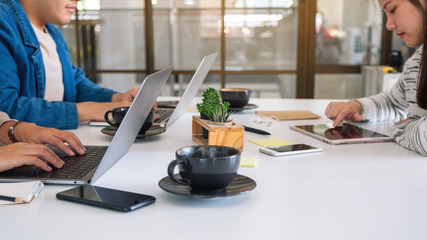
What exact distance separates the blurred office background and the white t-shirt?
239 cm

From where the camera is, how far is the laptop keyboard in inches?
33.0

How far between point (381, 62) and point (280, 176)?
3.58 metres

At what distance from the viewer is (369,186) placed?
81 centimetres

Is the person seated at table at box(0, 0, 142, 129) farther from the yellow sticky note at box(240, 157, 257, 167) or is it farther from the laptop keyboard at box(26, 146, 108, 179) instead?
the yellow sticky note at box(240, 157, 257, 167)

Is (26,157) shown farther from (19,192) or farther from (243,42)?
(243,42)

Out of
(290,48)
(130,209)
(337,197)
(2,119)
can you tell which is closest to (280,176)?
(337,197)

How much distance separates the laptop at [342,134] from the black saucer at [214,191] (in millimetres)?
489

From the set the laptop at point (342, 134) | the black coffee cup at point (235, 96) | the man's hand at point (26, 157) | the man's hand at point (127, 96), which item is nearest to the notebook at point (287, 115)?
the black coffee cup at point (235, 96)

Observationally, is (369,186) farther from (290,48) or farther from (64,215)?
(290,48)

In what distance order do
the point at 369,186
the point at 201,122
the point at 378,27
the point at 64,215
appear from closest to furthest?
the point at 64,215 → the point at 369,186 → the point at 201,122 → the point at 378,27

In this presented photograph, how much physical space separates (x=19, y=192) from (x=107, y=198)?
0.15 m

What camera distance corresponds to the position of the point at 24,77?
1.58 metres

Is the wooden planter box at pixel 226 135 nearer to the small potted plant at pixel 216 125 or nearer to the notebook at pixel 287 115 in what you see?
the small potted plant at pixel 216 125

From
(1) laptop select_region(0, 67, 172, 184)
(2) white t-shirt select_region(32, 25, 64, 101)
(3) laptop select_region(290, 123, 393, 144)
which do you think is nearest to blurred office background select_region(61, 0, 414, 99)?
(2) white t-shirt select_region(32, 25, 64, 101)
